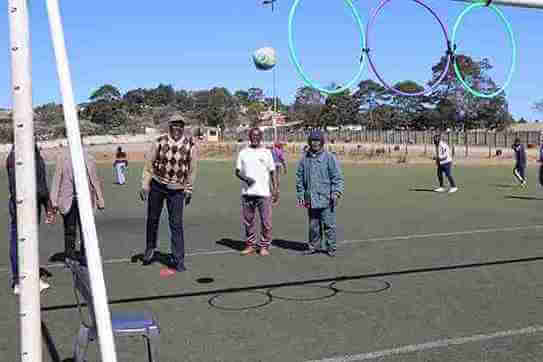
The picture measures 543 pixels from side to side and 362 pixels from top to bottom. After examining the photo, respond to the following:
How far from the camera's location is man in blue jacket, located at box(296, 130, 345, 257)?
344 inches

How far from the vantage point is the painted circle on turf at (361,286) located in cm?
662

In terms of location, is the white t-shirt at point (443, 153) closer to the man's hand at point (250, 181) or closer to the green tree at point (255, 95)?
the man's hand at point (250, 181)

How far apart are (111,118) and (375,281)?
421 feet

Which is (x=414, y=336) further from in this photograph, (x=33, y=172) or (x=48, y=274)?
(x=48, y=274)

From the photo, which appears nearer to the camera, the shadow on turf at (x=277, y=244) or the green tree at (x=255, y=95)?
the shadow on turf at (x=277, y=244)

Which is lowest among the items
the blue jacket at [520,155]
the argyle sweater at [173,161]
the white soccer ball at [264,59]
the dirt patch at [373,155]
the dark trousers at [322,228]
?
the dirt patch at [373,155]

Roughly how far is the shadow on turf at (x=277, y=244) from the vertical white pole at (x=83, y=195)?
6531 mm

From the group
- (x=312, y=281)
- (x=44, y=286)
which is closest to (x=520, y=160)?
(x=312, y=281)

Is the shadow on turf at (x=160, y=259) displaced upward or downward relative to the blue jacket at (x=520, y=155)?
downward

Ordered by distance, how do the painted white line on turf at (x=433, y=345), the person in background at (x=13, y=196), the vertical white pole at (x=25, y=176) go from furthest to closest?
the person in background at (x=13, y=196), the painted white line on turf at (x=433, y=345), the vertical white pole at (x=25, y=176)

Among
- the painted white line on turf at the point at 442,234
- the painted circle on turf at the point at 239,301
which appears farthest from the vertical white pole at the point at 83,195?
the painted white line on turf at the point at 442,234

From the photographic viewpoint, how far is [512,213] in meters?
13.3

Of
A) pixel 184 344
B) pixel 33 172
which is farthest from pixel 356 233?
pixel 33 172

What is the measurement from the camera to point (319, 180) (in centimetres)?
879
